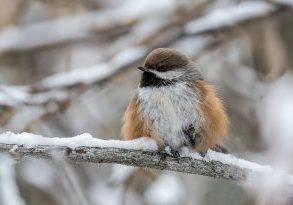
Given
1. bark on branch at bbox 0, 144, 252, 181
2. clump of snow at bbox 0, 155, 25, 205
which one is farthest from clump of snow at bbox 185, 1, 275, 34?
bark on branch at bbox 0, 144, 252, 181

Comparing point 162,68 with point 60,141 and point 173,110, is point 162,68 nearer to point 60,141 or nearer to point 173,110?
point 173,110

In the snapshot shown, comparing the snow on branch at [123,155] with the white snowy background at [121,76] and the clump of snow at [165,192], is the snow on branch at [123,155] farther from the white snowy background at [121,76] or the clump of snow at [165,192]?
the clump of snow at [165,192]

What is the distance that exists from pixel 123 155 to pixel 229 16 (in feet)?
9.14

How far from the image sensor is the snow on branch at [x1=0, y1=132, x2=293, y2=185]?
2.84 metres

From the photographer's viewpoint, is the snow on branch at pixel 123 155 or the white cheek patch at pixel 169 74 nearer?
the snow on branch at pixel 123 155

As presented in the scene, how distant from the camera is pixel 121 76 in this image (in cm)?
531

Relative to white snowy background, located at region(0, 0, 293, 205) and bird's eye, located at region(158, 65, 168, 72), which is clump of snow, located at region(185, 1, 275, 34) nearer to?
white snowy background, located at region(0, 0, 293, 205)

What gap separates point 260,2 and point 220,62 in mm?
857

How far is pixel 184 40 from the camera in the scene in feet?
18.4

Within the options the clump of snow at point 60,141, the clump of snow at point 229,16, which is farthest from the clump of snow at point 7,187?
the clump of snow at point 229,16

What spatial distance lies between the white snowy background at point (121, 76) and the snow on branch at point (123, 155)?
0.33 feet

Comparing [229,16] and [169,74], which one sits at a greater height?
[229,16]

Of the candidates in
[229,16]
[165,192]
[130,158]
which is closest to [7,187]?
[165,192]

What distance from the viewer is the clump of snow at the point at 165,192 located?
4884 millimetres
